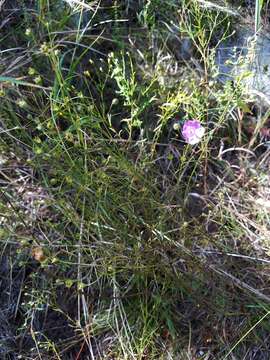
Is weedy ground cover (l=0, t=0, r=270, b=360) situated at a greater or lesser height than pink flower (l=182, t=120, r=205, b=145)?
lesser

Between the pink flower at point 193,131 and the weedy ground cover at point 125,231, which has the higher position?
the pink flower at point 193,131

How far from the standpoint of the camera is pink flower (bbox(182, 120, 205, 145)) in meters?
1.43

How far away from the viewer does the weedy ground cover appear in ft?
4.63

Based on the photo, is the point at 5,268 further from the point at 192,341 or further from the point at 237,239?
the point at 237,239

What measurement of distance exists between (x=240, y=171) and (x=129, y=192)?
43 cm

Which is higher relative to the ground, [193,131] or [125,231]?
[193,131]

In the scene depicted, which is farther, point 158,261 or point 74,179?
point 158,261

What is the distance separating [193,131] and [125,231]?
33cm

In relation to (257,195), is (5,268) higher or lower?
lower

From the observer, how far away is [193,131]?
4.77 feet

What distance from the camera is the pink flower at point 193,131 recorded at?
4.71 ft


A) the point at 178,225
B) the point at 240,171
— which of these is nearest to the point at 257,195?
the point at 240,171

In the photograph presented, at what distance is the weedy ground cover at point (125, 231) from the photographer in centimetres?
141

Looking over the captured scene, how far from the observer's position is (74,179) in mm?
1360
